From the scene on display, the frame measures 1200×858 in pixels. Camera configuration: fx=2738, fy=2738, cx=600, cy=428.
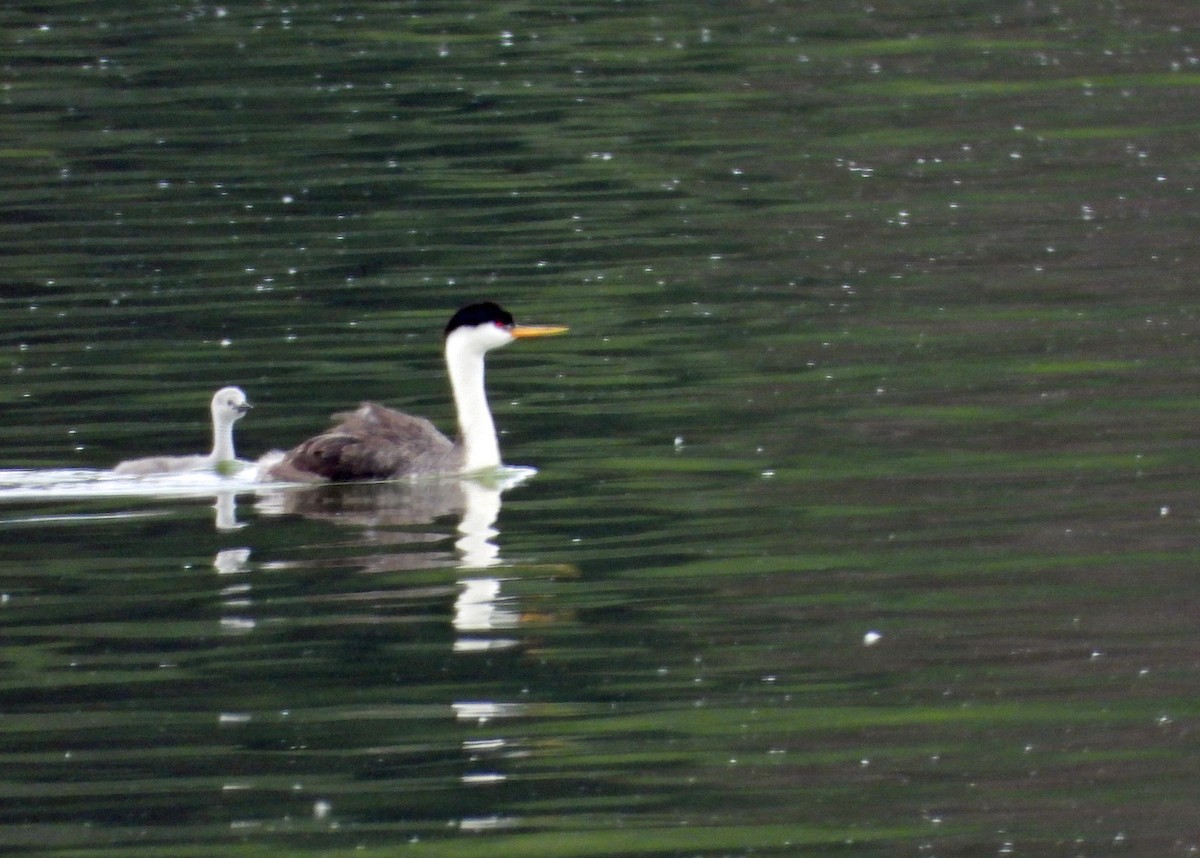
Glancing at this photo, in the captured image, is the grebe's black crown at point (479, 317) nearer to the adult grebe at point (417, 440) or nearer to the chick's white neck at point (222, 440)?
the adult grebe at point (417, 440)

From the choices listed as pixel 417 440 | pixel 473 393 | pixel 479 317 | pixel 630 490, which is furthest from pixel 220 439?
pixel 630 490

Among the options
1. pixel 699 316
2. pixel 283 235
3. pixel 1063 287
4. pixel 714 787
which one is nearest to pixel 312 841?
pixel 714 787

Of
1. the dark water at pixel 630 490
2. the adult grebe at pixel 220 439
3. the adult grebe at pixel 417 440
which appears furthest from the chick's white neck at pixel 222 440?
the dark water at pixel 630 490

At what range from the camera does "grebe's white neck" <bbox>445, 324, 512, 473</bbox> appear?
15.1 meters

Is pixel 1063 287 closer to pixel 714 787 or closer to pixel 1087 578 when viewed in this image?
pixel 1087 578

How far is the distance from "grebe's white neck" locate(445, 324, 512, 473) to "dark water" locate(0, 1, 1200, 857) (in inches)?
13.9

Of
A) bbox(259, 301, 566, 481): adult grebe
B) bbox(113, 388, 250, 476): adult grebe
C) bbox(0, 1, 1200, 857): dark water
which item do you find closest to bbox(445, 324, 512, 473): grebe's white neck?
bbox(259, 301, 566, 481): adult grebe

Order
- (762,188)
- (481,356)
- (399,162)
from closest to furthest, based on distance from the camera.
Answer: (481,356) → (762,188) → (399,162)

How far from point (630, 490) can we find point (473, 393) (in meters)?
2.09

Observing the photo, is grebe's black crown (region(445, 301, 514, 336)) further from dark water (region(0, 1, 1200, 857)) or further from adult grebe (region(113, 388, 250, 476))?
adult grebe (region(113, 388, 250, 476))

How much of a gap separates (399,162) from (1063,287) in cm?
912

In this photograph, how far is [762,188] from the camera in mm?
24094

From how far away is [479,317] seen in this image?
1599 centimetres

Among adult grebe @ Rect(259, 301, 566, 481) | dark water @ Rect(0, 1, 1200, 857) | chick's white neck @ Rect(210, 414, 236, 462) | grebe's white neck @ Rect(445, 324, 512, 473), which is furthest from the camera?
grebe's white neck @ Rect(445, 324, 512, 473)
